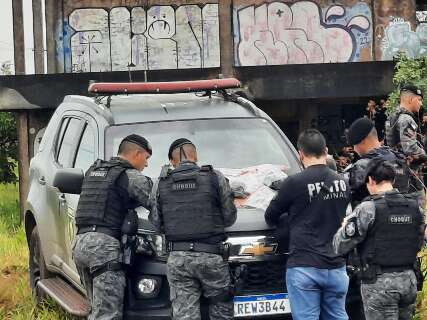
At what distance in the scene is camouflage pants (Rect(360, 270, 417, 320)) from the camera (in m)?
5.47

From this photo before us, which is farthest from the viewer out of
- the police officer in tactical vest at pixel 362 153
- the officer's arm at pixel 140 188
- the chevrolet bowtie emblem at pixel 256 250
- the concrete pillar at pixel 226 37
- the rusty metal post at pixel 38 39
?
the rusty metal post at pixel 38 39

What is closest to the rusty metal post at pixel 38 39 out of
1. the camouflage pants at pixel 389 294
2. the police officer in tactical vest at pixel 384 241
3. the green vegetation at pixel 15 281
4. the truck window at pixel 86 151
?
the green vegetation at pixel 15 281

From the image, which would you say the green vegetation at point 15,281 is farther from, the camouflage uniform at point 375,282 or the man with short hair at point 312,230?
the camouflage uniform at point 375,282

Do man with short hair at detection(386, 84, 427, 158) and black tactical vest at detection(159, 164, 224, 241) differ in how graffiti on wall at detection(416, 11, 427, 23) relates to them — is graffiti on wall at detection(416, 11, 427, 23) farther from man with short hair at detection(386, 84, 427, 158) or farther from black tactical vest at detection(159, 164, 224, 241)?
black tactical vest at detection(159, 164, 224, 241)

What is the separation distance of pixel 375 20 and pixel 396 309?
1326cm

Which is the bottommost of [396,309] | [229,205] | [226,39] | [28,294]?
[28,294]

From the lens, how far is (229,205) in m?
5.77

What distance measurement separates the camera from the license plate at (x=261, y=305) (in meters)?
5.82

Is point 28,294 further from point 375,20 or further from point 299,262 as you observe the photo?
point 375,20

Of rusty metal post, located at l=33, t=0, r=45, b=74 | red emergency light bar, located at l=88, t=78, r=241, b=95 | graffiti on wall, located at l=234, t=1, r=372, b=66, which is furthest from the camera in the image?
graffiti on wall, located at l=234, t=1, r=372, b=66

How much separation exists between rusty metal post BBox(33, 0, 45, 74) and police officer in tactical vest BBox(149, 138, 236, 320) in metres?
9.90

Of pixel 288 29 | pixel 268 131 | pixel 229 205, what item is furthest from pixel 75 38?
pixel 229 205

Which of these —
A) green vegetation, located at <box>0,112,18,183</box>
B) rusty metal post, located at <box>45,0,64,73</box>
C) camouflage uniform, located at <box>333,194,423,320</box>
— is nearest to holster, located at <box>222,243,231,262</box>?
camouflage uniform, located at <box>333,194,423,320</box>

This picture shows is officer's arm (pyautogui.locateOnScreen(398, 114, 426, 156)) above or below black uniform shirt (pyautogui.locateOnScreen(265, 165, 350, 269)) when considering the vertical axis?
above
